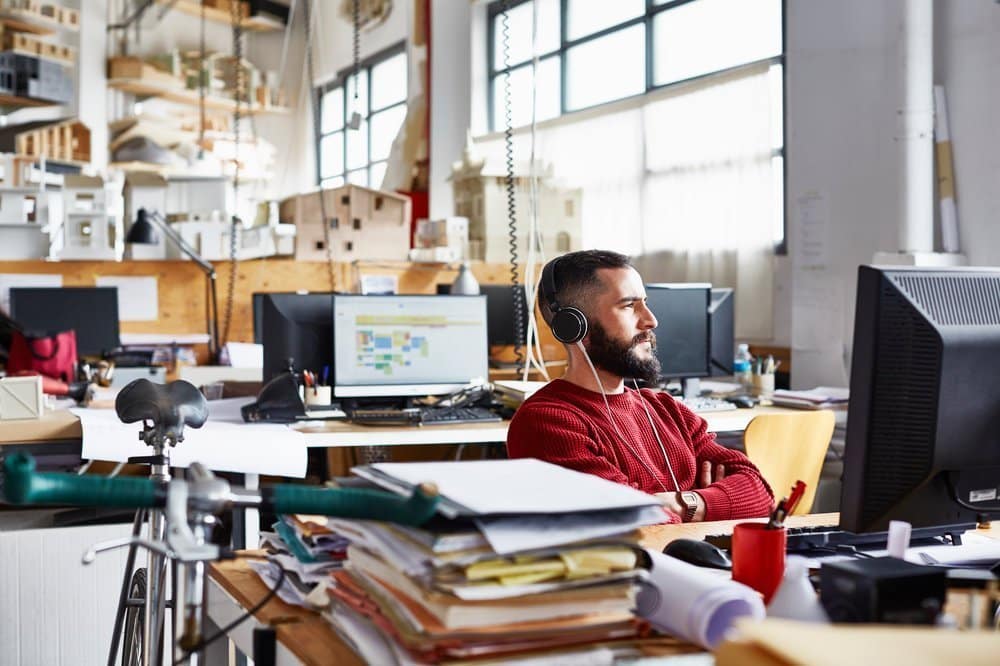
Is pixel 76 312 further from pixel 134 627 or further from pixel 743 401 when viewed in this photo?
pixel 134 627

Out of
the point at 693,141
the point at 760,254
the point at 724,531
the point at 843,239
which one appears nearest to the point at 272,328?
the point at 724,531

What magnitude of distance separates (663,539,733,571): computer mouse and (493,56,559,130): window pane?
6780mm

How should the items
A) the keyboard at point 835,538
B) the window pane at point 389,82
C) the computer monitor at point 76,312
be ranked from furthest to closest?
the window pane at point 389,82, the computer monitor at point 76,312, the keyboard at point 835,538

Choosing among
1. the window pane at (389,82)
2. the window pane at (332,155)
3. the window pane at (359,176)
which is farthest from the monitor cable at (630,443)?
the window pane at (332,155)

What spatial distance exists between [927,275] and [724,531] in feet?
2.03

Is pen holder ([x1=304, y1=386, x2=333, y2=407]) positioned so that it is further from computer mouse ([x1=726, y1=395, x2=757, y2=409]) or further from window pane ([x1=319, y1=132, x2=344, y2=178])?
window pane ([x1=319, y1=132, x2=344, y2=178])

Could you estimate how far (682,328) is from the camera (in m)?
3.89

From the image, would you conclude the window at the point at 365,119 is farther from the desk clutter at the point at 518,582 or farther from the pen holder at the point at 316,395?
the desk clutter at the point at 518,582

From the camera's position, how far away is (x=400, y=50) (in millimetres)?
10445

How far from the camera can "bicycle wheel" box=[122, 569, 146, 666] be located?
5.67 feet

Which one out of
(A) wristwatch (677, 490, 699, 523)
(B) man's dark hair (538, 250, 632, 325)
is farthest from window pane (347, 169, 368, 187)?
(A) wristwatch (677, 490, 699, 523)

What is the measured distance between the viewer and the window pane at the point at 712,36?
5941mm

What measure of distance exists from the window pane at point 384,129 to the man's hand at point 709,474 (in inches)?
344

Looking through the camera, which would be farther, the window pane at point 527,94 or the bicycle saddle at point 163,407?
the window pane at point 527,94
